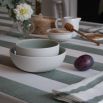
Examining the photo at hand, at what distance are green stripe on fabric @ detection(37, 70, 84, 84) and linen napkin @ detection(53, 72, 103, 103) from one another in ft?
0.20

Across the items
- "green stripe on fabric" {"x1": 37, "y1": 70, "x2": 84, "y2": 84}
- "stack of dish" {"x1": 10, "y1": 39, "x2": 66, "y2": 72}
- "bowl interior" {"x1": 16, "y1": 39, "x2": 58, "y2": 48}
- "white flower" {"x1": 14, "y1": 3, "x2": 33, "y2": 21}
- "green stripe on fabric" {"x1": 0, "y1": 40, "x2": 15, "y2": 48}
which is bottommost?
"green stripe on fabric" {"x1": 37, "y1": 70, "x2": 84, "y2": 84}

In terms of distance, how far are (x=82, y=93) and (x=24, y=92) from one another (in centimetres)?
16

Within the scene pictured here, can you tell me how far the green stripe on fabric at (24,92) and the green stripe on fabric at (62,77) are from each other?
0.10 meters

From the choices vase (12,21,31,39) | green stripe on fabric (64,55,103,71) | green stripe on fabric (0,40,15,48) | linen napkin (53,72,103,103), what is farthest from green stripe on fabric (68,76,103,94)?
vase (12,21,31,39)

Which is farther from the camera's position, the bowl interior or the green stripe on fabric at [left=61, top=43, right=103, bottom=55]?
the green stripe on fabric at [left=61, top=43, right=103, bottom=55]

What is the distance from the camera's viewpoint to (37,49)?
85 cm

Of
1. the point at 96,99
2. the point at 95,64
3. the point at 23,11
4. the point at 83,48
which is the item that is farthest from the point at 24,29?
the point at 96,99

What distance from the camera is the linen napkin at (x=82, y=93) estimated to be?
67 cm

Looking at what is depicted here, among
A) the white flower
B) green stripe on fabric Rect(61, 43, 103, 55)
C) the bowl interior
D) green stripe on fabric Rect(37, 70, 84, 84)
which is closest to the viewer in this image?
green stripe on fabric Rect(37, 70, 84, 84)

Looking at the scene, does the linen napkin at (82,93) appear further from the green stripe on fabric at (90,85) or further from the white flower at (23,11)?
the white flower at (23,11)

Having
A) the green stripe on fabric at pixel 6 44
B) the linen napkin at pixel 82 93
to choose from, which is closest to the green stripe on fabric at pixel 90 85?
the linen napkin at pixel 82 93

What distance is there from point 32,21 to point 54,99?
727 mm

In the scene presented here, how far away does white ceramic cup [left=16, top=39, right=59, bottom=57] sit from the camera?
2.78 ft

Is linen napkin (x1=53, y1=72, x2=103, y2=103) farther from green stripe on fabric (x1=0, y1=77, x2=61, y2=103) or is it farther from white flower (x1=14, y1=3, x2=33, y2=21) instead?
white flower (x1=14, y1=3, x2=33, y2=21)
